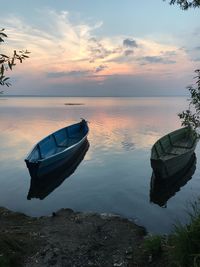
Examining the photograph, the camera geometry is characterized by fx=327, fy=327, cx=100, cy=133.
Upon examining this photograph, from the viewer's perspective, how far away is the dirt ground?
916cm

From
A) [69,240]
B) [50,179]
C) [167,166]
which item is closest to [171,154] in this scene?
[167,166]

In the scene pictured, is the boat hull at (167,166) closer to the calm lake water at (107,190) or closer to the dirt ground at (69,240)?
the calm lake water at (107,190)

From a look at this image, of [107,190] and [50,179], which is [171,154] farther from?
[50,179]

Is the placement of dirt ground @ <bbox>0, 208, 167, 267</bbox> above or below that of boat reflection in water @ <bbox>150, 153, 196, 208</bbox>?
above

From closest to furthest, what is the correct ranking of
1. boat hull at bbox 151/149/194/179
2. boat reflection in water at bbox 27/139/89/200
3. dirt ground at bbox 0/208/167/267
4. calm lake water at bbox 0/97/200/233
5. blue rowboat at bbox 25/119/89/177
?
dirt ground at bbox 0/208/167/267, calm lake water at bbox 0/97/200/233, boat reflection in water at bbox 27/139/89/200, boat hull at bbox 151/149/194/179, blue rowboat at bbox 25/119/89/177

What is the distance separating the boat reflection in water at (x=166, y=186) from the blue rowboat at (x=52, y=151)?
7234 mm

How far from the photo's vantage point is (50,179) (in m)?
23.9

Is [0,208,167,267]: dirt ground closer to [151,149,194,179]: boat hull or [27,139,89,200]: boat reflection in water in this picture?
[27,139,89,200]: boat reflection in water

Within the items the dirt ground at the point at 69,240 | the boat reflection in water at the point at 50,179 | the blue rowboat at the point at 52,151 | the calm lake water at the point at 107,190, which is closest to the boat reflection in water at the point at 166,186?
the calm lake water at the point at 107,190

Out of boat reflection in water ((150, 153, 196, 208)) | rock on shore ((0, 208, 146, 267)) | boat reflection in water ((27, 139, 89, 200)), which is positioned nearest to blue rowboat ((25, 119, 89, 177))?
boat reflection in water ((27, 139, 89, 200))

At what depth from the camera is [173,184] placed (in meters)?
22.8

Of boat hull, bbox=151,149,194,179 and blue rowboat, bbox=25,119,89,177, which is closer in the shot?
boat hull, bbox=151,149,194,179

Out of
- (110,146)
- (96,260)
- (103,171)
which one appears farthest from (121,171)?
(96,260)

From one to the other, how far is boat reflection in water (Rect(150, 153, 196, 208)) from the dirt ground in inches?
269
